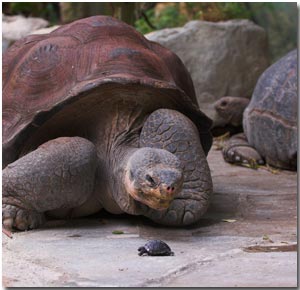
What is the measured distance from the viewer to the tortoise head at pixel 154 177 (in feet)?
8.98

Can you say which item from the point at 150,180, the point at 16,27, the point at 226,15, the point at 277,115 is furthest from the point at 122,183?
the point at 16,27

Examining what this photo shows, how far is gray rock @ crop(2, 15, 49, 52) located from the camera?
781cm

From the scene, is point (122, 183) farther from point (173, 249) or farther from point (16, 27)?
point (16, 27)

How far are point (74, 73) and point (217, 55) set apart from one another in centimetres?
348

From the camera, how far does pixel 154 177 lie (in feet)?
9.07

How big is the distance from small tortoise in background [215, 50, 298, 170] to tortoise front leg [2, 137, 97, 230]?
205cm

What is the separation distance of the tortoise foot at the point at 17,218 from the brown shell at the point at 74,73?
35cm

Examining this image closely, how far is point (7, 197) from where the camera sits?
10.5 feet

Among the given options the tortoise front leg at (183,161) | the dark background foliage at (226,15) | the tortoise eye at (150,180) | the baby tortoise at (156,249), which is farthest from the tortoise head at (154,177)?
the dark background foliage at (226,15)

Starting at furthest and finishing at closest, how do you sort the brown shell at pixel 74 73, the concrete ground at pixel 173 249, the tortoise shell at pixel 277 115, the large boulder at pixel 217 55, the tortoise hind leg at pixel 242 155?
the large boulder at pixel 217 55
the tortoise hind leg at pixel 242 155
the tortoise shell at pixel 277 115
the brown shell at pixel 74 73
the concrete ground at pixel 173 249

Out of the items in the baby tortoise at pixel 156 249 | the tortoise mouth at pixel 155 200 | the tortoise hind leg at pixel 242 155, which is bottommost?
the tortoise hind leg at pixel 242 155

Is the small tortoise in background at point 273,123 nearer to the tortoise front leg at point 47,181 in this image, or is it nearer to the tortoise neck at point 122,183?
the tortoise neck at point 122,183

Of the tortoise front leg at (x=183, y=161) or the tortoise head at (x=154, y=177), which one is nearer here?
the tortoise head at (x=154, y=177)

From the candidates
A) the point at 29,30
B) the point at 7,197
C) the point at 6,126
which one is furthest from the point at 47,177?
the point at 29,30
